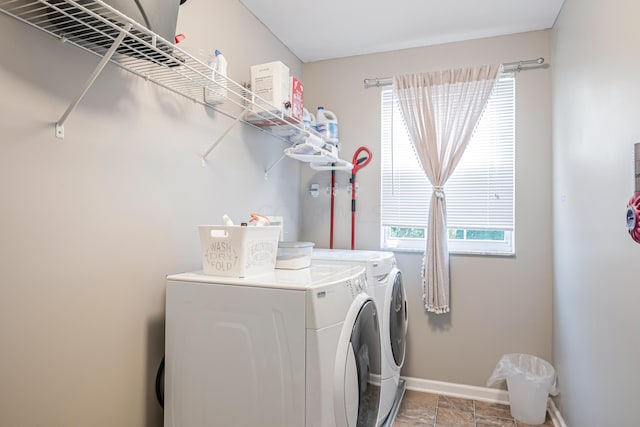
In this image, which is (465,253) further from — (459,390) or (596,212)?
(596,212)

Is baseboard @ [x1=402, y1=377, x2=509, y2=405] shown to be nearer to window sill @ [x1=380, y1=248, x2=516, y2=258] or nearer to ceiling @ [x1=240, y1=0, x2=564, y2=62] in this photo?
window sill @ [x1=380, y1=248, x2=516, y2=258]

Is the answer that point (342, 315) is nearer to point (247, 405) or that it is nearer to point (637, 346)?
point (247, 405)

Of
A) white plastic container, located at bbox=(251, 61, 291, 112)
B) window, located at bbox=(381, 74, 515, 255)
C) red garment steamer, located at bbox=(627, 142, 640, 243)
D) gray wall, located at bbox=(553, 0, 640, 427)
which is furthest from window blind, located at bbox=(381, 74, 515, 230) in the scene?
red garment steamer, located at bbox=(627, 142, 640, 243)

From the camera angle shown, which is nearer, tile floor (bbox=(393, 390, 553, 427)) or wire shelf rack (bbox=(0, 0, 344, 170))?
wire shelf rack (bbox=(0, 0, 344, 170))

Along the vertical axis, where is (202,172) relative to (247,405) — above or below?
above

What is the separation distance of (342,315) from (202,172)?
976 millimetres

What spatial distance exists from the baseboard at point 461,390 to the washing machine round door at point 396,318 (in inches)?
20.5

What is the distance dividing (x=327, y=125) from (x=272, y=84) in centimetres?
70

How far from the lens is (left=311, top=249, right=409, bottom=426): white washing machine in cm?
199

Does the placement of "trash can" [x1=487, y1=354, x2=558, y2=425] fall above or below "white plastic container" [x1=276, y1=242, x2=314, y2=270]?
below

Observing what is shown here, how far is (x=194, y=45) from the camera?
176 centimetres

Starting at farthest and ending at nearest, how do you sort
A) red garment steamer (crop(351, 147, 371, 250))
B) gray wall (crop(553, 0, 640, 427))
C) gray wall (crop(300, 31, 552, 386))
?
red garment steamer (crop(351, 147, 371, 250)), gray wall (crop(300, 31, 552, 386)), gray wall (crop(553, 0, 640, 427))

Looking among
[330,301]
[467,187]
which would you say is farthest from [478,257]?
[330,301]

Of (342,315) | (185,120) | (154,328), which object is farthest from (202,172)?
(342,315)
